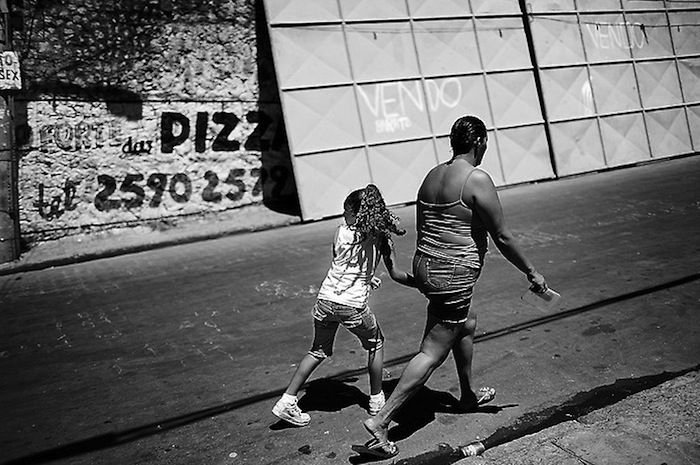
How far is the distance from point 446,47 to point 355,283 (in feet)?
29.6

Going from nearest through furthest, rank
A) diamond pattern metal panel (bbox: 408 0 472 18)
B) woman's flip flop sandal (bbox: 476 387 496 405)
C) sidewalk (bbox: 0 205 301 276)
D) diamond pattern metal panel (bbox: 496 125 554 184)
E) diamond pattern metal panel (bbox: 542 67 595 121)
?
woman's flip flop sandal (bbox: 476 387 496 405) → sidewalk (bbox: 0 205 301 276) → diamond pattern metal panel (bbox: 408 0 472 18) → diamond pattern metal panel (bbox: 496 125 554 184) → diamond pattern metal panel (bbox: 542 67 595 121)

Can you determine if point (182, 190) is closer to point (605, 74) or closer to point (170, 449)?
point (170, 449)

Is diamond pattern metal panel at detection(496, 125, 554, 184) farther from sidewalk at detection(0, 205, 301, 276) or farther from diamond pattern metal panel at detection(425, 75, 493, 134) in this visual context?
sidewalk at detection(0, 205, 301, 276)

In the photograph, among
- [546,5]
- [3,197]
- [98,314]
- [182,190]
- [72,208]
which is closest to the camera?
[98,314]

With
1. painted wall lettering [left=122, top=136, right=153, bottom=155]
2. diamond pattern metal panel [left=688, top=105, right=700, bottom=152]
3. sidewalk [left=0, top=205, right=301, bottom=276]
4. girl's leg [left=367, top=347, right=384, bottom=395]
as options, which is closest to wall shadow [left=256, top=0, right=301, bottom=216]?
sidewalk [left=0, top=205, right=301, bottom=276]

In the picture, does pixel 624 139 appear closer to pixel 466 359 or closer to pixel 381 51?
pixel 381 51

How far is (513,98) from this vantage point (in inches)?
466

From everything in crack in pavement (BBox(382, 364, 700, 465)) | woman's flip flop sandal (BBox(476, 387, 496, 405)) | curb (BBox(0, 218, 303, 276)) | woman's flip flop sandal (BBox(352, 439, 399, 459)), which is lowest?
crack in pavement (BBox(382, 364, 700, 465))

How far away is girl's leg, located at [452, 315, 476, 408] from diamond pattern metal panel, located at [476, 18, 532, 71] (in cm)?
919

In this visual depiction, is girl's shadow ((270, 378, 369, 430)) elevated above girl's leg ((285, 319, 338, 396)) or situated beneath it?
situated beneath

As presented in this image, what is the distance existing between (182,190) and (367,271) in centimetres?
779

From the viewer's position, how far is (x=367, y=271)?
3520 mm

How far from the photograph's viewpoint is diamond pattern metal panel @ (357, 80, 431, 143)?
419 inches

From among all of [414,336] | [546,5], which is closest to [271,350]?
[414,336]
